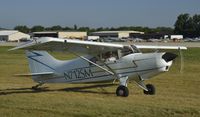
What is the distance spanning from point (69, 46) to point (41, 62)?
8.22ft

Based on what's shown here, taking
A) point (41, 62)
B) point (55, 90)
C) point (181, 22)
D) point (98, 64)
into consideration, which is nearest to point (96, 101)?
point (98, 64)

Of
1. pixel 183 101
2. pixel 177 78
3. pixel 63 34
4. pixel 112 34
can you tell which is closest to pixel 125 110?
pixel 183 101

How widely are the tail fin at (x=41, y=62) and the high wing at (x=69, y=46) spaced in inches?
72.3

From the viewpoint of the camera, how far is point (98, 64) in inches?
547

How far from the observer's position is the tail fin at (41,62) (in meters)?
15.0

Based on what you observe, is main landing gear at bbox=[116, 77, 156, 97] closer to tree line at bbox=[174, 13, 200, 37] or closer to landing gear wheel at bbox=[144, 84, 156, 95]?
landing gear wheel at bbox=[144, 84, 156, 95]

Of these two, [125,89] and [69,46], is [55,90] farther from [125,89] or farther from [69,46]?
[125,89]

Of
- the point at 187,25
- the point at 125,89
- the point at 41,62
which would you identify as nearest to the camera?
the point at 125,89

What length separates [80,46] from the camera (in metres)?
13.1

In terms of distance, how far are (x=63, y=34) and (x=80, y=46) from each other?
451 ft

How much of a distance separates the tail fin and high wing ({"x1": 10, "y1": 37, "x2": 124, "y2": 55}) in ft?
6.03

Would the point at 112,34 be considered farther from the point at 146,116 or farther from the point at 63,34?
the point at 146,116

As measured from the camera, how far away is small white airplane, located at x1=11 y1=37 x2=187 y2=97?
12766mm

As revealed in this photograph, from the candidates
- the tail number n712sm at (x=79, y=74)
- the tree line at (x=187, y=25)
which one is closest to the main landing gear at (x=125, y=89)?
the tail number n712sm at (x=79, y=74)
